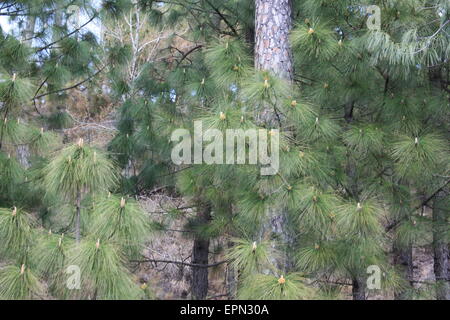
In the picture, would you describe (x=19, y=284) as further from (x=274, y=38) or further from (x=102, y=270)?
(x=274, y=38)

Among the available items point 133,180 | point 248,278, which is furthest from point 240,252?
point 133,180

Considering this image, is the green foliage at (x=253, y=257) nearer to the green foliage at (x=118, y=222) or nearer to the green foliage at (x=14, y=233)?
the green foliage at (x=118, y=222)

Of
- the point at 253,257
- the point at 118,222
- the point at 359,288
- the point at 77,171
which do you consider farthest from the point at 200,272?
the point at 77,171

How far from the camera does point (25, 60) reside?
391cm

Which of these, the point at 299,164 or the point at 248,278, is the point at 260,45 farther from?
the point at 248,278

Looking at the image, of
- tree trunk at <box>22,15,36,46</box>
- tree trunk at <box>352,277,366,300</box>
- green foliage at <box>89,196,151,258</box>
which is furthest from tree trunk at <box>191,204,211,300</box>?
green foliage at <box>89,196,151,258</box>

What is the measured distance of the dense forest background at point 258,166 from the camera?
2213 millimetres

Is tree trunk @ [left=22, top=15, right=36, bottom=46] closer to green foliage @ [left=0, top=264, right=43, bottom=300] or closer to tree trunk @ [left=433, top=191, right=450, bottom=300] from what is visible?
green foliage @ [left=0, top=264, right=43, bottom=300]

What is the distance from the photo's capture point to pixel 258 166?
A: 101 inches

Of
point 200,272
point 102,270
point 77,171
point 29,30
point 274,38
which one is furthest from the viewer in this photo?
point 200,272

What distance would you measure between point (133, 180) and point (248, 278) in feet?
8.60

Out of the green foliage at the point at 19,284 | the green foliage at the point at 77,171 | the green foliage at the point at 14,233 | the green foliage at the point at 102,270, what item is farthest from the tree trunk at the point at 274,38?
the green foliage at the point at 19,284

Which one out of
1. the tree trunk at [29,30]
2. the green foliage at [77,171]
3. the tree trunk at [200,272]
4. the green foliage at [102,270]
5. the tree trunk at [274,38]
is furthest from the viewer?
the tree trunk at [200,272]

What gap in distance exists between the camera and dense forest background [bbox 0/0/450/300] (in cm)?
221
